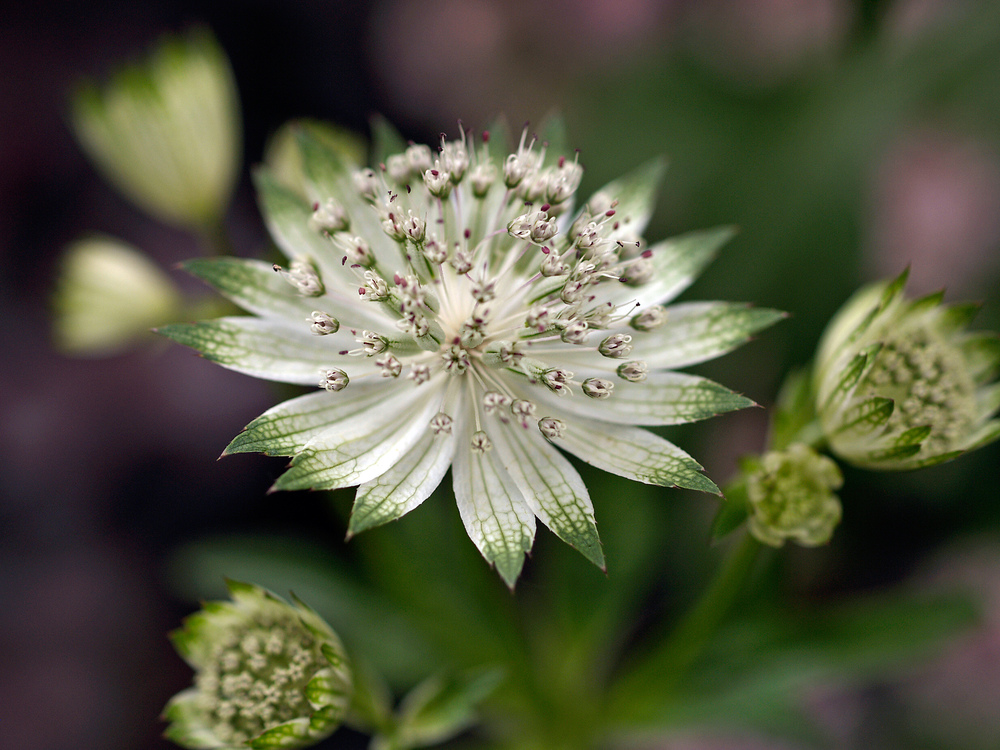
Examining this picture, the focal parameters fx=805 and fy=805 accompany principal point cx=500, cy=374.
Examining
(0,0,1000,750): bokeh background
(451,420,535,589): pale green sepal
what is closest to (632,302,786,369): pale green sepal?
(451,420,535,589): pale green sepal

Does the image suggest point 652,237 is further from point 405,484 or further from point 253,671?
point 253,671

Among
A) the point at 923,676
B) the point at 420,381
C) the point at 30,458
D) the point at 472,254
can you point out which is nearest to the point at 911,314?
the point at 472,254

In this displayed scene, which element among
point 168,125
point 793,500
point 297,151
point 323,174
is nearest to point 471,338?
point 323,174

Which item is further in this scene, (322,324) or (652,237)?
(652,237)

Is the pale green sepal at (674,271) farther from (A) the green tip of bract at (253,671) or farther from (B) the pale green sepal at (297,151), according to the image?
(A) the green tip of bract at (253,671)

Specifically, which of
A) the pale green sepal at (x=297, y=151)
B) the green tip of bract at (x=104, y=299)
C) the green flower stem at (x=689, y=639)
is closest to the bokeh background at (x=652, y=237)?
the green flower stem at (x=689, y=639)

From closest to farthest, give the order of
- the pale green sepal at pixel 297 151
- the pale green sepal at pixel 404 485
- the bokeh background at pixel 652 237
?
the pale green sepal at pixel 404 485 → the pale green sepal at pixel 297 151 → the bokeh background at pixel 652 237

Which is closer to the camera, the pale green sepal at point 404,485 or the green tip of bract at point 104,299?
the pale green sepal at point 404,485
